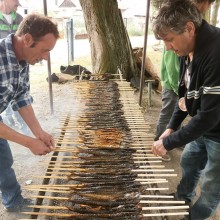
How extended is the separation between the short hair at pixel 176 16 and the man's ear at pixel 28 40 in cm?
117

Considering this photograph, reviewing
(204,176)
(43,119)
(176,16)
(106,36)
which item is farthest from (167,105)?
(106,36)

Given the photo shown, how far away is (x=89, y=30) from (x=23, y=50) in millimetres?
5487

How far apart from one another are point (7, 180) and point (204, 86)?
8.81 feet

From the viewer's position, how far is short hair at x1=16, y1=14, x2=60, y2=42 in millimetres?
2402

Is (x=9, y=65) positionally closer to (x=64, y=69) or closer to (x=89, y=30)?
(x=89, y=30)

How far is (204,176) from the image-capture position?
2777mm

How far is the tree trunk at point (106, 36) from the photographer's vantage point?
7289 millimetres

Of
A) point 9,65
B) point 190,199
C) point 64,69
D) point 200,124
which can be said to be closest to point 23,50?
point 9,65

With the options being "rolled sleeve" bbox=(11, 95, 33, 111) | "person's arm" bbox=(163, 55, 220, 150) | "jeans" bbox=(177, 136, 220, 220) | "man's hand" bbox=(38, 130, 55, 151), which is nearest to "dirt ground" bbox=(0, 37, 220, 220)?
"man's hand" bbox=(38, 130, 55, 151)

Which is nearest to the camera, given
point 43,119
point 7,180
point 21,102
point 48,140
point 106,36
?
point 48,140

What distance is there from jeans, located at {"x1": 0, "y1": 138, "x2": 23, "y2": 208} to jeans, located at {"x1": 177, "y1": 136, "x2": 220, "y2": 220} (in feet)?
7.21

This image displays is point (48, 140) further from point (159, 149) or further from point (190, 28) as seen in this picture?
point (190, 28)

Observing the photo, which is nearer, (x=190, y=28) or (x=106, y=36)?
(x=190, y=28)

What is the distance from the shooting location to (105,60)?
775 centimetres
